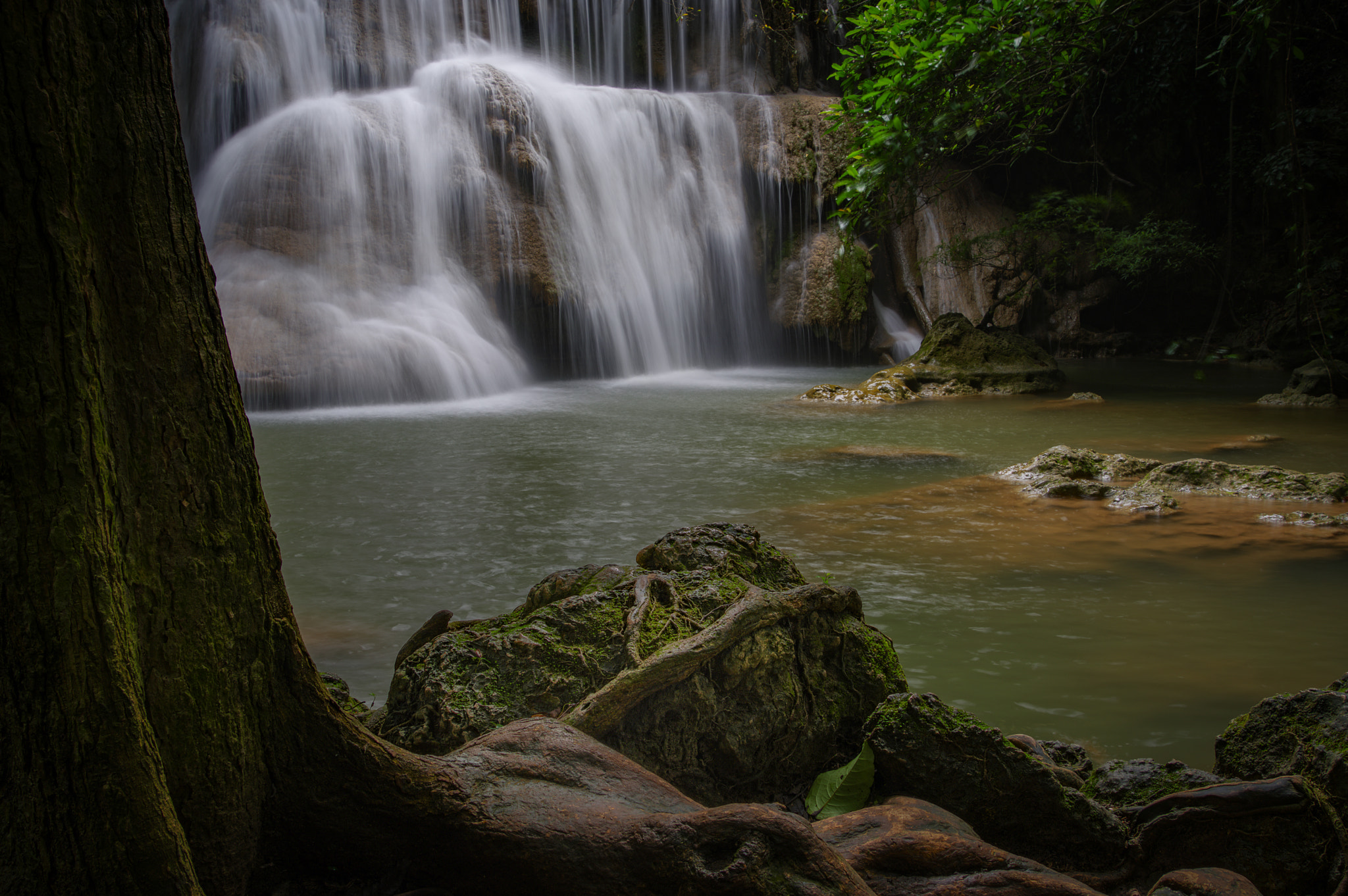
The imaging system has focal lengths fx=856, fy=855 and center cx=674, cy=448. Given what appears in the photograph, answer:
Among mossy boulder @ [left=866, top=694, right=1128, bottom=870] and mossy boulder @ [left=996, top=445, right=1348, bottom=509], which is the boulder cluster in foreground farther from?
mossy boulder @ [left=996, top=445, right=1348, bottom=509]

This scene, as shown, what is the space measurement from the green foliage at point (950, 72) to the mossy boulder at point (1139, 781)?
349 inches

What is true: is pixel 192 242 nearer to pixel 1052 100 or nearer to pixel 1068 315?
pixel 1052 100

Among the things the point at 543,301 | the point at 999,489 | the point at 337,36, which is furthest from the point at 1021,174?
the point at 999,489

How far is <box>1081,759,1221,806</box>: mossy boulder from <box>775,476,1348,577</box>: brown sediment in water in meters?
2.21

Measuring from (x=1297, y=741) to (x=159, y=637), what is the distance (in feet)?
8.41

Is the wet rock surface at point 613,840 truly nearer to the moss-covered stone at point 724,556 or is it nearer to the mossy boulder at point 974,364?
the moss-covered stone at point 724,556

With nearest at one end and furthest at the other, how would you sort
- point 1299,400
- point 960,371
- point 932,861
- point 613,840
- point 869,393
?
point 613,840 < point 932,861 < point 1299,400 < point 869,393 < point 960,371

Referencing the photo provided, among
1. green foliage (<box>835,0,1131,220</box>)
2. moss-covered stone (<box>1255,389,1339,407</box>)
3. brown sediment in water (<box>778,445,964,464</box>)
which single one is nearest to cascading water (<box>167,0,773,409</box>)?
green foliage (<box>835,0,1131,220</box>)

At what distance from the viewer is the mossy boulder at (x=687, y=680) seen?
7.18 feet

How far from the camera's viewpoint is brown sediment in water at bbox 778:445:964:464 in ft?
25.1

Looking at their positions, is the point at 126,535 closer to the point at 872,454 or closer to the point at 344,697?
the point at 344,697

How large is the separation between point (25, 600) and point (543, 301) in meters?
14.2

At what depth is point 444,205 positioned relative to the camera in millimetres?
14742

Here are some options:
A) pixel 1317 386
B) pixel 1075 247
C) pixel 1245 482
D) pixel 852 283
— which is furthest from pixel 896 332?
pixel 1245 482
